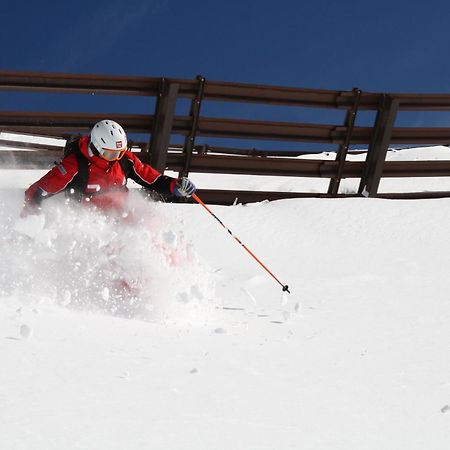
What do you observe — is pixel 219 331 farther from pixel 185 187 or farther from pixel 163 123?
pixel 163 123

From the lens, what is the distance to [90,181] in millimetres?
6773

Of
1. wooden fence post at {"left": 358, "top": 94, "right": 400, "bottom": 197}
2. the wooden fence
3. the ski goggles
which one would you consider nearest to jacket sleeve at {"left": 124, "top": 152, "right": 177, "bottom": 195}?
the ski goggles

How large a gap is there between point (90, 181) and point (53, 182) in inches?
11.8

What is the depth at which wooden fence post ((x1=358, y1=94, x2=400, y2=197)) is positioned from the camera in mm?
10141

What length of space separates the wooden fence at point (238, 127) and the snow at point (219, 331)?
0.64m

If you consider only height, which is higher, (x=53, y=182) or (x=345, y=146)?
(x=345, y=146)

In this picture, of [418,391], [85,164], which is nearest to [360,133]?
[85,164]

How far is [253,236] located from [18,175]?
273 centimetres

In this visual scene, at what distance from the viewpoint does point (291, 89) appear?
9719 millimetres

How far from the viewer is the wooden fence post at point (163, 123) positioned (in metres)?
9.20

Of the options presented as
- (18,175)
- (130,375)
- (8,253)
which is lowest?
(130,375)

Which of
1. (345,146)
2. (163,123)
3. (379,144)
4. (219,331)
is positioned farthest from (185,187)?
(379,144)

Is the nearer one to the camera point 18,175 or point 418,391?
point 418,391

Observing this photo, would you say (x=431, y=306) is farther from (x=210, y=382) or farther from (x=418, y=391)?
(x=210, y=382)
